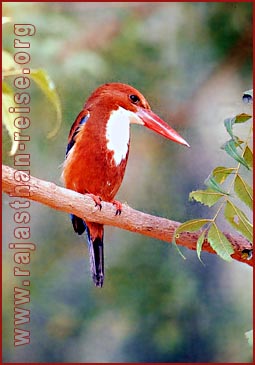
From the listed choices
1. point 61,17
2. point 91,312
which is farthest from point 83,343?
point 61,17

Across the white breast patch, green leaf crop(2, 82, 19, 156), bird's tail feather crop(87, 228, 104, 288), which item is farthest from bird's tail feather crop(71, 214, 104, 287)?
green leaf crop(2, 82, 19, 156)

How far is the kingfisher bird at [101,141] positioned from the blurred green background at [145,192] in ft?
0.06

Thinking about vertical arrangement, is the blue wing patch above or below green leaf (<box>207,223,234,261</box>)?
above

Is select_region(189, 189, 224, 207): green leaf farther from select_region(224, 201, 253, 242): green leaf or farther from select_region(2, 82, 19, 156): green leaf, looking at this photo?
select_region(2, 82, 19, 156): green leaf

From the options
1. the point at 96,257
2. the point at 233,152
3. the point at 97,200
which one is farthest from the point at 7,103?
the point at 96,257

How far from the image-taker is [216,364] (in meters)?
1.11

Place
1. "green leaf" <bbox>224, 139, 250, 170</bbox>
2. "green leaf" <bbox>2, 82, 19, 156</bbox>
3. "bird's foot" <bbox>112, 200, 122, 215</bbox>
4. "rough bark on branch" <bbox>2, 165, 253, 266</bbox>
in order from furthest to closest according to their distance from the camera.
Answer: "bird's foot" <bbox>112, 200, 122, 215</bbox>, "rough bark on branch" <bbox>2, 165, 253, 266</bbox>, "green leaf" <bbox>224, 139, 250, 170</bbox>, "green leaf" <bbox>2, 82, 19, 156</bbox>

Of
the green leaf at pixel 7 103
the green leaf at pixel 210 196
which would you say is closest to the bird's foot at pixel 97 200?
the green leaf at pixel 210 196

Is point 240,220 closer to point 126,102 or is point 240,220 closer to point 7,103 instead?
point 126,102

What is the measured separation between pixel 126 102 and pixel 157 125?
0.21 ft

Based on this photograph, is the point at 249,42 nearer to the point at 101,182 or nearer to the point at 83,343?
the point at 101,182

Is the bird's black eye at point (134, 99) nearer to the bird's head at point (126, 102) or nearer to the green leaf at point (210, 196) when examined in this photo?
the bird's head at point (126, 102)

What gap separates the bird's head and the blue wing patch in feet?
0.05

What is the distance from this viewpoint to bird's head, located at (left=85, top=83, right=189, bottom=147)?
1.01 meters
